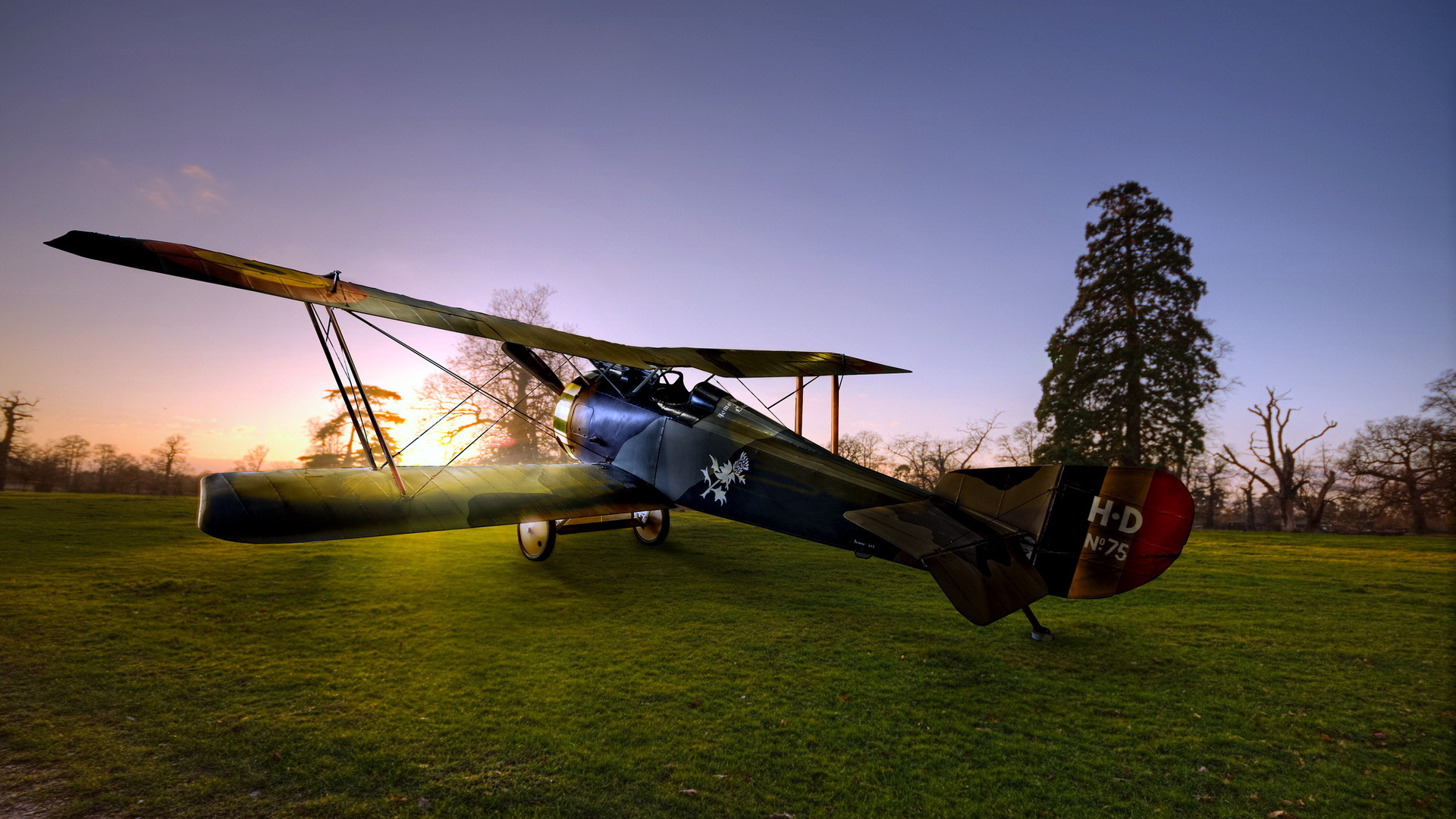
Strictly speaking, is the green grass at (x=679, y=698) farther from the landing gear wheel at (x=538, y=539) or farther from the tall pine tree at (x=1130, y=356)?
the tall pine tree at (x=1130, y=356)

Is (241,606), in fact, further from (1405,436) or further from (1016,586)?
(1405,436)

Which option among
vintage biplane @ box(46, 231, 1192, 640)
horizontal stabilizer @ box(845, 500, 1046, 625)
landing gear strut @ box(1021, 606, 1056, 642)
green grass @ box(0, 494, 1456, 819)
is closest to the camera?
green grass @ box(0, 494, 1456, 819)

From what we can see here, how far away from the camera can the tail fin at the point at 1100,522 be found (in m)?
4.11

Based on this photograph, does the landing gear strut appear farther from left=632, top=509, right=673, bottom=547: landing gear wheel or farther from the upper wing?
left=632, top=509, right=673, bottom=547: landing gear wheel

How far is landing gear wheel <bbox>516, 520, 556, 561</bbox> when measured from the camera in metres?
7.50

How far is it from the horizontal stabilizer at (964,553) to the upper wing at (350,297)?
355 cm

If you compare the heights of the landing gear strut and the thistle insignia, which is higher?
the thistle insignia

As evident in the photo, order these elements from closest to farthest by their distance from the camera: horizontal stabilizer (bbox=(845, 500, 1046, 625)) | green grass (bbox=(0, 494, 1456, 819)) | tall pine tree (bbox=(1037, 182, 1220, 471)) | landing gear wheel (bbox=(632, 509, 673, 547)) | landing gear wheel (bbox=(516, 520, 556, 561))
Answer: green grass (bbox=(0, 494, 1456, 819)) < horizontal stabilizer (bbox=(845, 500, 1046, 625)) < landing gear wheel (bbox=(516, 520, 556, 561)) < landing gear wheel (bbox=(632, 509, 673, 547)) < tall pine tree (bbox=(1037, 182, 1220, 471))

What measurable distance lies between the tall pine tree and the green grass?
51.8 feet

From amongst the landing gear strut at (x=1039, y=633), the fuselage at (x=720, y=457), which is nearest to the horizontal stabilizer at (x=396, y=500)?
the fuselage at (x=720, y=457)

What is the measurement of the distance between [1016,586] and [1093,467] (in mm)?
1509

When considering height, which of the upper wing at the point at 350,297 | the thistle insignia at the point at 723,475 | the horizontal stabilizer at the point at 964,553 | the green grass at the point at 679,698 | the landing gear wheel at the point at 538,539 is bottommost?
the green grass at the point at 679,698

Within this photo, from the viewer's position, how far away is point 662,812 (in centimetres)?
237

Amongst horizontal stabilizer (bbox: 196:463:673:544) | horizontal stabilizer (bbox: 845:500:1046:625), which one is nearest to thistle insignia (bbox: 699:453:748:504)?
horizontal stabilizer (bbox: 196:463:673:544)
